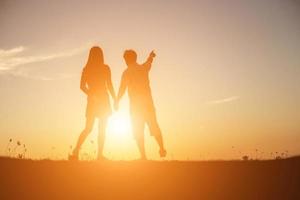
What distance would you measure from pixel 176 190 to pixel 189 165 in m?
1.99

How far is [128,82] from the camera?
1580 centimetres

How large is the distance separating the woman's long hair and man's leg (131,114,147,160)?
1.89 m

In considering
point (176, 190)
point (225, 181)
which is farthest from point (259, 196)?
point (176, 190)

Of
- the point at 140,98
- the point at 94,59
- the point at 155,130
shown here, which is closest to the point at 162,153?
the point at 155,130

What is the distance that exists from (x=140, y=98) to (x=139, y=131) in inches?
39.2

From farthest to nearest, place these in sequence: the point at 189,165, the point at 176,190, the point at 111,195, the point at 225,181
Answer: the point at 189,165, the point at 225,181, the point at 176,190, the point at 111,195

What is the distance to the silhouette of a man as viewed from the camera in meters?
15.7

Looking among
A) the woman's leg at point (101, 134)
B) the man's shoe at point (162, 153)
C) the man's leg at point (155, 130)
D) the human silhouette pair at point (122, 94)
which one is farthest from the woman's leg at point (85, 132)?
the man's shoe at point (162, 153)

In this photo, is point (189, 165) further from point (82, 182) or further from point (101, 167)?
point (82, 182)

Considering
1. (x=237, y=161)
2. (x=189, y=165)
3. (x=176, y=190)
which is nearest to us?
(x=176, y=190)

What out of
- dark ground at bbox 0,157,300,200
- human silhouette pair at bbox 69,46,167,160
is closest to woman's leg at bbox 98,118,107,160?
human silhouette pair at bbox 69,46,167,160

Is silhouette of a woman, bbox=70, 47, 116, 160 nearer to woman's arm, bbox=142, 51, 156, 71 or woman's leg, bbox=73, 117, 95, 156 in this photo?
woman's leg, bbox=73, 117, 95, 156

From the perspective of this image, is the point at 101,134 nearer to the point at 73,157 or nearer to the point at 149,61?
the point at 73,157

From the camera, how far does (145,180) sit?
42.0 feet
